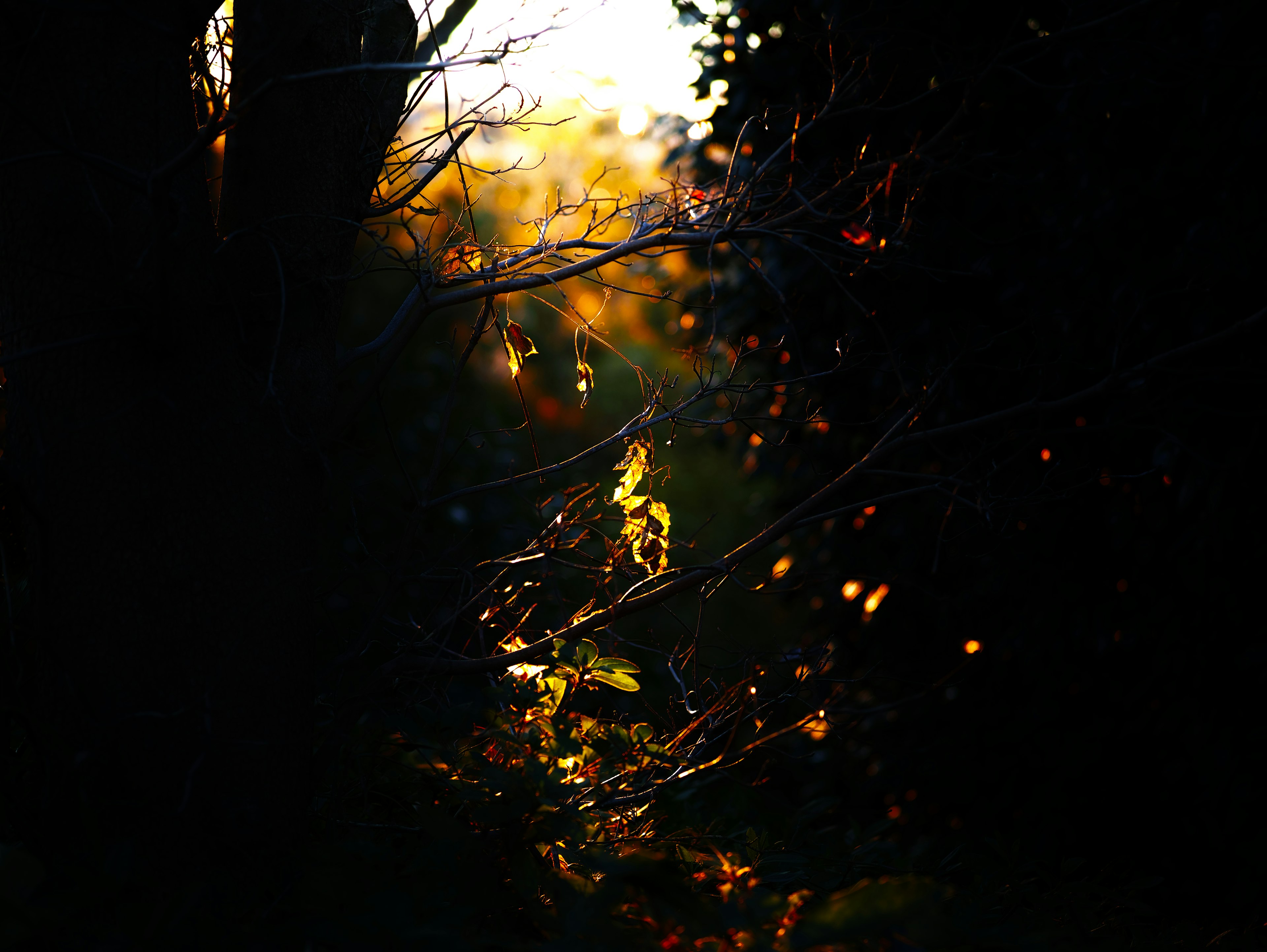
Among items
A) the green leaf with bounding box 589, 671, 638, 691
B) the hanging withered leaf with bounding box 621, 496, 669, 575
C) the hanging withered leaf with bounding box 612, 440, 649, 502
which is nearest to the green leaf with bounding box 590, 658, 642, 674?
the green leaf with bounding box 589, 671, 638, 691

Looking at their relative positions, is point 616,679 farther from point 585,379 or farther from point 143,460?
point 143,460

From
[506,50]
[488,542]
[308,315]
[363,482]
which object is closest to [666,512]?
[308,315]

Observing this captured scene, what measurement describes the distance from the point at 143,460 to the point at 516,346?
2.99ft

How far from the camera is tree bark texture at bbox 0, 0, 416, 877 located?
69.2 inches

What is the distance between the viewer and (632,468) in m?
2.22

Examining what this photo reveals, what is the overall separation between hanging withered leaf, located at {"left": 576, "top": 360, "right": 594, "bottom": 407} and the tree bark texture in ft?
2.23

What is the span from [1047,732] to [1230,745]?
0.54m

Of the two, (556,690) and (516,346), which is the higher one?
(516,346)

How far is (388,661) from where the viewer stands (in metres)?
2.15

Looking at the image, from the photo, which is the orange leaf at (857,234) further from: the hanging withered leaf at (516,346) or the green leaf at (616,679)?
the green leaf at (616,679)

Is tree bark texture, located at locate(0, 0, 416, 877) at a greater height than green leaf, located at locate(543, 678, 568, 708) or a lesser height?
greater

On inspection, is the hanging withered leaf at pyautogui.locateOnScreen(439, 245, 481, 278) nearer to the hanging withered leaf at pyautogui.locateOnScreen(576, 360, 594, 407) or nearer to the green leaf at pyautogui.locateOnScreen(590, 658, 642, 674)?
the hanging withered leaf at pyautogui.locateOnScreen(576, 360, 594, 407)

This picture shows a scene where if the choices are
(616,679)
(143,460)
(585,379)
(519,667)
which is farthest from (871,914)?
(143,460)

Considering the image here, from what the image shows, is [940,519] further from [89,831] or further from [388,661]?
[89,831]
